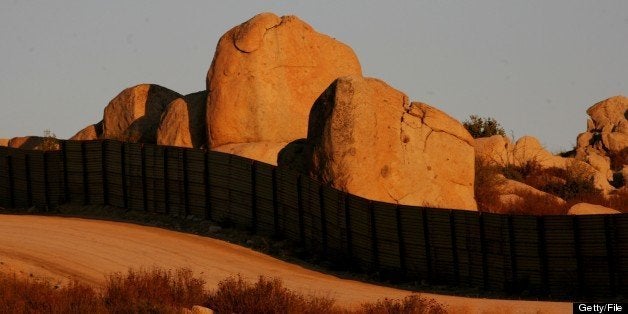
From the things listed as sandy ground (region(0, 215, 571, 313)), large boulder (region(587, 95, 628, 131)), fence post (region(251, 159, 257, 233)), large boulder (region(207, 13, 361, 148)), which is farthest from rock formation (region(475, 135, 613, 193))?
sandy ground (region(0, 215, 571, 313))

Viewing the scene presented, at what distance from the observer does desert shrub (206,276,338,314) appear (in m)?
18.4

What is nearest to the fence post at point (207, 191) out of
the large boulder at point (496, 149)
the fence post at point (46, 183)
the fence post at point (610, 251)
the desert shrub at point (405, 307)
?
the fence post at point (46, 183)

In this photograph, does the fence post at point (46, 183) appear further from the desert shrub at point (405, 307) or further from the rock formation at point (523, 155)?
the desert shrub at point (405, 307)

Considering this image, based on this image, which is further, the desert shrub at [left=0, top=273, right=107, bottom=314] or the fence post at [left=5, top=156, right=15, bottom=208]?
the fence post at [left=5, top=156, right=15, bottom=208]

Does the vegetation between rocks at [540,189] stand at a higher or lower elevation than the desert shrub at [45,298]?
higher

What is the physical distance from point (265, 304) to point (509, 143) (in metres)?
26.2

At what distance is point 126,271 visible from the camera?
2250 centimetres

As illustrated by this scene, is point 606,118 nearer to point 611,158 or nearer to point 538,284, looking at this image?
point 611,158

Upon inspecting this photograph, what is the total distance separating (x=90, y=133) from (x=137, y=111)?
2.80m

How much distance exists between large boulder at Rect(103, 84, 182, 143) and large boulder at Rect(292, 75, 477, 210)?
1104cm

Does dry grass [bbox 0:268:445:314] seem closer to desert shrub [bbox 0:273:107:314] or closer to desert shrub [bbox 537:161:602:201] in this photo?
desert shrub [bbox 0:273:107:314]

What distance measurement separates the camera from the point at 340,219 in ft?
85.4

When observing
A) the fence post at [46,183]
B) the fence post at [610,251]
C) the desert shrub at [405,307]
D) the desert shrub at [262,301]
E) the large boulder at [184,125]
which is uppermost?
the large boulder at [184,125]

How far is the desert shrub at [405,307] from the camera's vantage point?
61.5 ft
